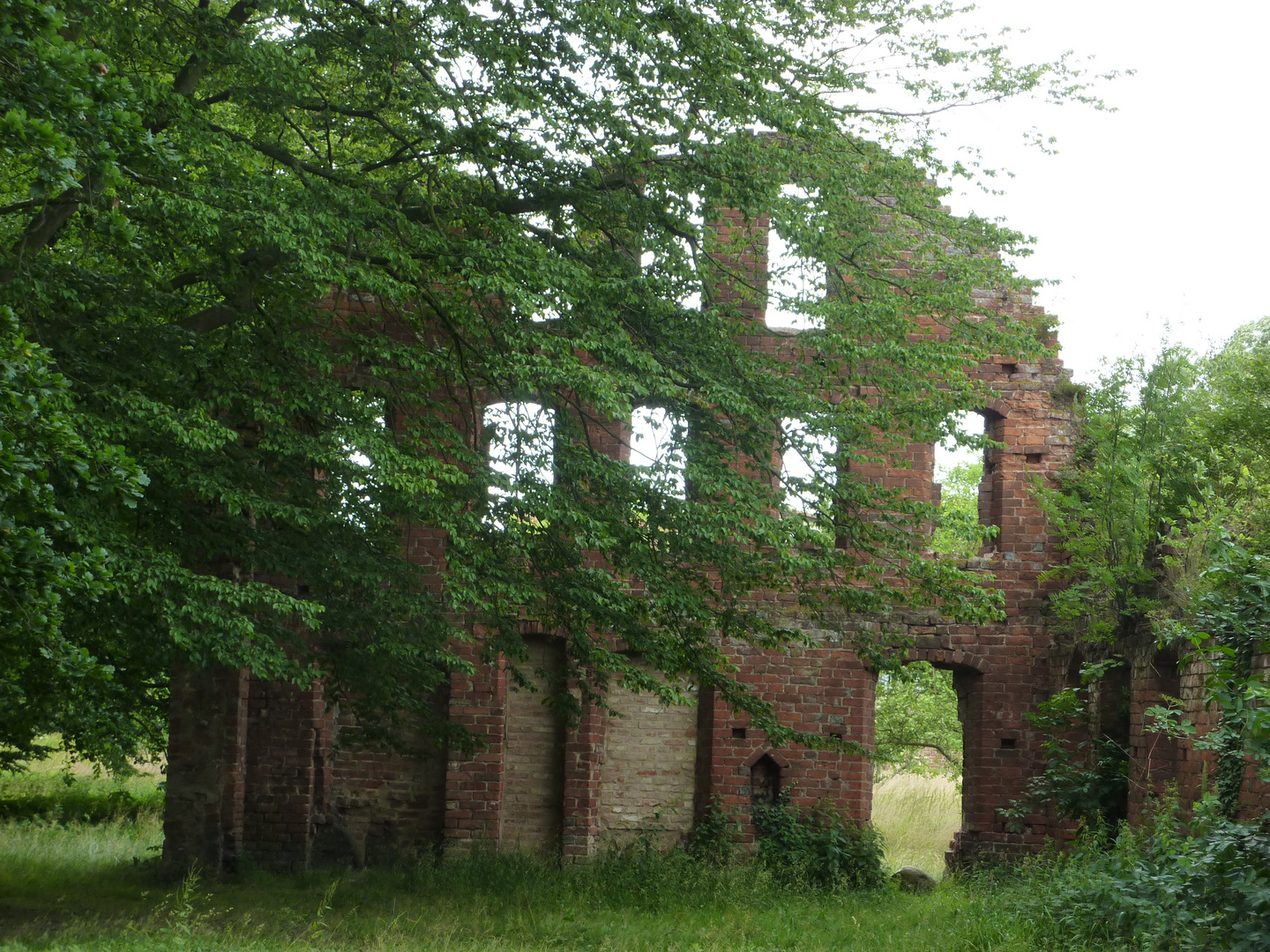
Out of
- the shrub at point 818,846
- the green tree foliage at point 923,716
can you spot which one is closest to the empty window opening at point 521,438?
the shrub at point 818,846

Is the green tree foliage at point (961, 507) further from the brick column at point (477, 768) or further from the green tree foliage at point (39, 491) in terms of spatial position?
the green tree foliage at point (39, 491)

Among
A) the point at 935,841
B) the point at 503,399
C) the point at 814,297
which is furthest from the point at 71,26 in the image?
the point at 935,841

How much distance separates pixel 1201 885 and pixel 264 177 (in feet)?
25.6

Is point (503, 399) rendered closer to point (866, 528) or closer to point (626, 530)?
point (626, 530)

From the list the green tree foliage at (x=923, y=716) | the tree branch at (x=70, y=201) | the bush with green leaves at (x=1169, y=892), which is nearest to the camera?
the bush with green leaves at (x=1169, y=892)

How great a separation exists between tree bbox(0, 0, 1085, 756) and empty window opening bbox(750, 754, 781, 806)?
3.77m

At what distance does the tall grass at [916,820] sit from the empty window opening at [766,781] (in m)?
4.17

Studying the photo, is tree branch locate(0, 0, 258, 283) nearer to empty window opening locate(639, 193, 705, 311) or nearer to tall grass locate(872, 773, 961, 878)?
empty window opening locate(639, 193, 705, 311)

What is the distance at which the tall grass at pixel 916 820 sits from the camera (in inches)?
723

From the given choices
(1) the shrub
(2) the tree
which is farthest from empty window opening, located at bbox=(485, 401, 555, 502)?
(1) the shrub

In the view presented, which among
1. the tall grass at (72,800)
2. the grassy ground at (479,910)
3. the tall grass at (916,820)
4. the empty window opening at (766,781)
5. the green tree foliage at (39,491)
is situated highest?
the green tree foliage at (39,491)

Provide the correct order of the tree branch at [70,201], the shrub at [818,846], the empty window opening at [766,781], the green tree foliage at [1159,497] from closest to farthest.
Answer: the tree branch at [70,201] < the green tree foliage at [1159,497] < the shrub at [818,846] < the empty window opening at [766,781]

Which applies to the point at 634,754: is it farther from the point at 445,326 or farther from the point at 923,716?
the point at 923,716

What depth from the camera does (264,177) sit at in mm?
8141
